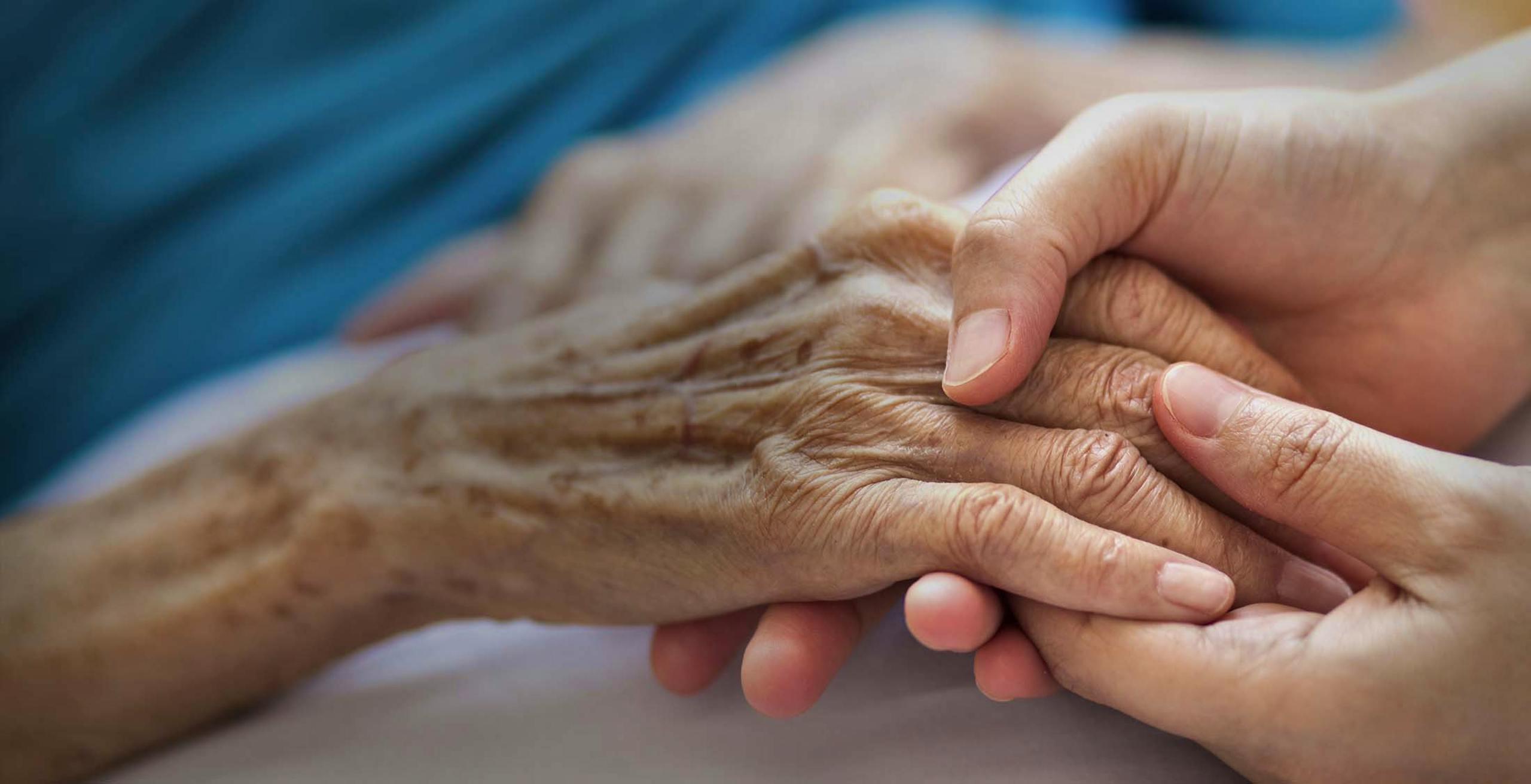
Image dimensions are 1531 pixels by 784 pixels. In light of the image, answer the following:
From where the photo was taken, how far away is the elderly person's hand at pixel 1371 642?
653 millimetres

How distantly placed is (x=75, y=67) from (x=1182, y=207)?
4.67ft

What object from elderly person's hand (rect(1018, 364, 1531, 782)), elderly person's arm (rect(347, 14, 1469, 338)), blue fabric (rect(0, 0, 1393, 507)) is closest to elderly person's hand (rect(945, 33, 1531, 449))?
elderly person's hand (rect(1018, 364, 1531, 782))

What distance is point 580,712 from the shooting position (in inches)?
36.8

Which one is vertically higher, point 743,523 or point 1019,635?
point 743,523

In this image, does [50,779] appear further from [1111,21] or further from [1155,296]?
[1111,21]


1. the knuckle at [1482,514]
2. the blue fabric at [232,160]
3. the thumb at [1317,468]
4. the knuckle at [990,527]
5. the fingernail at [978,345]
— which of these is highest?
the blue fabric at [232,160]

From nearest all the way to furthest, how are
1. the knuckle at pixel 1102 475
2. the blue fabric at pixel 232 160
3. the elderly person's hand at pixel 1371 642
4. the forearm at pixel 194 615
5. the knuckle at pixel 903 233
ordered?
the elderly person's hand at pixel 1371 642, the knuckle at pixel 1102 475, the knuckle at pixel 903 233, the forearm at pixel 194 615, the blue fabric at pixel 232 160

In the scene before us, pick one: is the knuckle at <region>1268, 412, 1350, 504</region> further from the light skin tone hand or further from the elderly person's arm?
the elderly person's arm

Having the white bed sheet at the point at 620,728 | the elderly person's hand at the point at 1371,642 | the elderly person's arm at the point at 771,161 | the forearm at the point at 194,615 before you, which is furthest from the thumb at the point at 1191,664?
the elderly person's arm at the point at 771,161

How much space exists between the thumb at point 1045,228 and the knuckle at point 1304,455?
18cm

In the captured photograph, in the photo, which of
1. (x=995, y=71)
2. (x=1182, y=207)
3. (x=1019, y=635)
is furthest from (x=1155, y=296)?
(x=995, y=71)

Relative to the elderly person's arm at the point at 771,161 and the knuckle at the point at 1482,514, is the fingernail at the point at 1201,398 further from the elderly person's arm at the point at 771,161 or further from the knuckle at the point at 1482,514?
the elderly person's arm at the point at 771,161

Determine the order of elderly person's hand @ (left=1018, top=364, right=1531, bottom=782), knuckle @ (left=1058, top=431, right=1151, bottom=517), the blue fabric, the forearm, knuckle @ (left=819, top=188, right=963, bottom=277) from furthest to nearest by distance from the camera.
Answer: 1. the blue fabric
2. the forearm
3. knuckle @ (left=819, top=188, right=963, bottom=277)
4. knuckle @ (left=1058, top=431, right=1151, bottom=517)
5. elderly person's hand @ (left=1018, top=364, right=1531, bottom=782)

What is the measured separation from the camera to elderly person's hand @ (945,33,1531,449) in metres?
0.81
